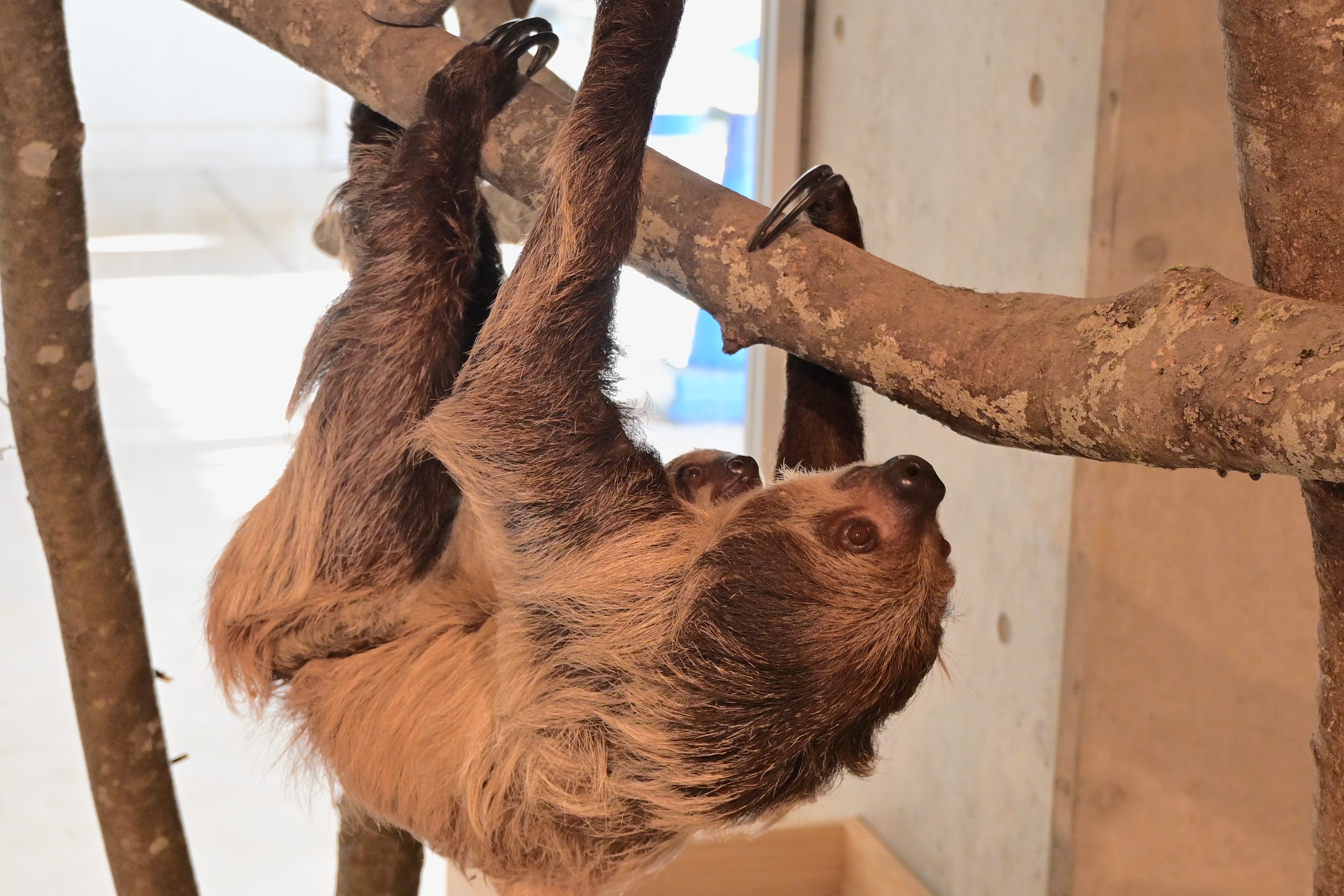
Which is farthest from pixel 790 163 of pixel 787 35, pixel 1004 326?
pixel 1004 326

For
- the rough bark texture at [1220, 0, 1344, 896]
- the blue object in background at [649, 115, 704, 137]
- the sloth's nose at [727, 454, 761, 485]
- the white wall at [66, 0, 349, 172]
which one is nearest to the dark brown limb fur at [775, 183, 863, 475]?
the sloth's nose at [727, 454, 761, 485]

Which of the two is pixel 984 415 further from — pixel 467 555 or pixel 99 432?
pixel 99 432

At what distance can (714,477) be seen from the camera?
279cm

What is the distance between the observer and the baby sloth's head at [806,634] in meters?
2.33

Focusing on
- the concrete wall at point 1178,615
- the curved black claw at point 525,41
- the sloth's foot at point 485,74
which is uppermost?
the curved black claw at point 525,41

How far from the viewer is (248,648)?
290 centimetres

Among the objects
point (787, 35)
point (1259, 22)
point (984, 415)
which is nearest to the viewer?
point (1259, 22)

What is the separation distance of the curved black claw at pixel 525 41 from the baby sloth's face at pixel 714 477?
37.3 inches

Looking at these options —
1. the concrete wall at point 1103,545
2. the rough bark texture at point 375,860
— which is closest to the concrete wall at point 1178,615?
the concrete wall at point 1103,545

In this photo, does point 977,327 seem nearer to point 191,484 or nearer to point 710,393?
point 710,393

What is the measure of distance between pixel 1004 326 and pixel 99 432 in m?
2.38

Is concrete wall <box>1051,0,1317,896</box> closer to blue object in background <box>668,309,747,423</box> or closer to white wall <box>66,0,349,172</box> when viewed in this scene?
blue object in background <box>668,309,747,423</box>

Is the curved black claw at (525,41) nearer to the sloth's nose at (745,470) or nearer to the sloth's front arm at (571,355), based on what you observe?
the sloth's front arm at (571,355)

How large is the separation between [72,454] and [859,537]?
196 cm
